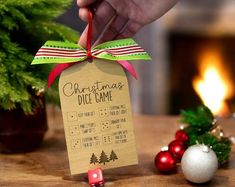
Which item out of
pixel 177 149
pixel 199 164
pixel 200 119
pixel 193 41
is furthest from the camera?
pixel 193 41

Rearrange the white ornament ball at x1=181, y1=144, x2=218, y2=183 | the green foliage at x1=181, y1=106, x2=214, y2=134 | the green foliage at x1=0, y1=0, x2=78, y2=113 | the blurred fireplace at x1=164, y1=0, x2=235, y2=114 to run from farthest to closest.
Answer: the blurred fireplace at x1=164, y1=0, x2=235, y2=114
the green foliage at x1=181, y1=106, x2=214, y2=134
the green foliage at x1=0, y1=0, x2=78, y2=113
the white ornament ball at x1=181, y1=144, x2=218, y2=183

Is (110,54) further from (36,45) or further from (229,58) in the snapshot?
(229,58)

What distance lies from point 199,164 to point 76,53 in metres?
0.28

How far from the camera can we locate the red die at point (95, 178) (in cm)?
87

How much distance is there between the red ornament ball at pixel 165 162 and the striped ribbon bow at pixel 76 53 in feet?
0.54

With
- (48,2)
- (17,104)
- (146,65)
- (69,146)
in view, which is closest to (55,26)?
(48,2)

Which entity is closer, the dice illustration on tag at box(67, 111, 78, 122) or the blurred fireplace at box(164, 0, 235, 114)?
the dice illustration on tag at box(67, 111, 78, 122)

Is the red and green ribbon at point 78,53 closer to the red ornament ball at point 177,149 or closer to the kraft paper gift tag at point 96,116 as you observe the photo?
the kraft paper gift tag at point 96,116

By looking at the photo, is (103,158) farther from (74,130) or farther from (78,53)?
(78,53)

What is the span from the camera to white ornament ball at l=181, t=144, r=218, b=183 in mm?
859

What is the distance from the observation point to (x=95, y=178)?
872 mm

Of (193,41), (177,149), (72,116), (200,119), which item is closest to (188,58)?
(193,41)

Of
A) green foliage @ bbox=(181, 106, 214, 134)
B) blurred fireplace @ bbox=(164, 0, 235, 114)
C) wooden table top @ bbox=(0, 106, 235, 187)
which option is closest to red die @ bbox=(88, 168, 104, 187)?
wooden table top @ bbox=(0, 106, 235, 187)

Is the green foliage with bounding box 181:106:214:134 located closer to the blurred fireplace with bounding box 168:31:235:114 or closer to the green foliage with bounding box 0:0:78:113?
the green foliage with bounding box 0:0:78:113
